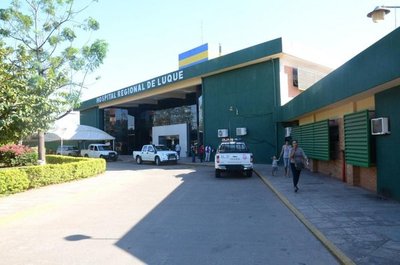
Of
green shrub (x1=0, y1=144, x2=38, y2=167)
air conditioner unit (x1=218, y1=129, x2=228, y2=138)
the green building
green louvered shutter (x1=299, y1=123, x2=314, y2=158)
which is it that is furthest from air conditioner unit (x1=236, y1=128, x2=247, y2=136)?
green shrub (x1=0, y1=144, x2=38, y2=167)

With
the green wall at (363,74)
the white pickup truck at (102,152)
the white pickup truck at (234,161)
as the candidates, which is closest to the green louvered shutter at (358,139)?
the green wall at (363,74)

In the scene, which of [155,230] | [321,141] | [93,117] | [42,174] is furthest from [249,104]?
[93,117]

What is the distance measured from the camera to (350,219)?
28.2 ft

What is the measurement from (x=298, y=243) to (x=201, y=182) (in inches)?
426

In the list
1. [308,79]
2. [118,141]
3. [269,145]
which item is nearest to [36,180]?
[269,145]

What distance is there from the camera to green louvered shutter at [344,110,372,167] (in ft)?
40.1

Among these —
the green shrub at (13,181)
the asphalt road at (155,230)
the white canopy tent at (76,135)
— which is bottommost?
the asphalt road at (155,230)

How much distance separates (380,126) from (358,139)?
1.79 meters

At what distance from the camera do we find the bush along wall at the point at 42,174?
47.2ft

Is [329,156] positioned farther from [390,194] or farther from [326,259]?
[326,259]

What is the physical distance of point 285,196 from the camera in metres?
12.4

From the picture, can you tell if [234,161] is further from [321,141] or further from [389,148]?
[389,148]

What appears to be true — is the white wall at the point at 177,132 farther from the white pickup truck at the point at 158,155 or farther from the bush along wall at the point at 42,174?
the bush along wall at the point at 42,174

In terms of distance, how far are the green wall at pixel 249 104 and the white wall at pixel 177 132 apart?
860cm
